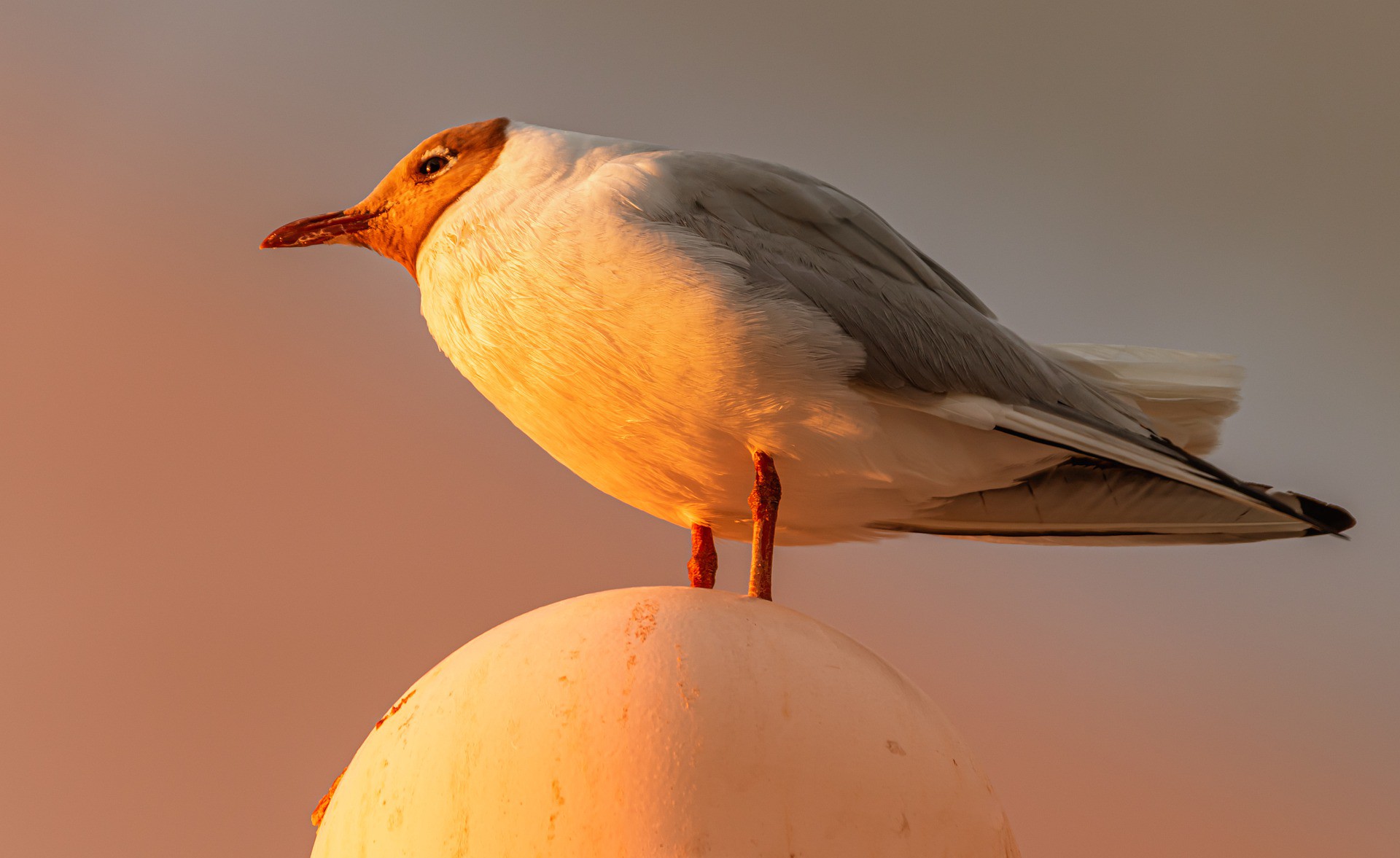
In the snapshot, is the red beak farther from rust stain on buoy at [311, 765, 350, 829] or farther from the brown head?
rust stain on buoy at [311, 765, 350, 829]

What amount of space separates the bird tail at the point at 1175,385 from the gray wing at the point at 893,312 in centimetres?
12

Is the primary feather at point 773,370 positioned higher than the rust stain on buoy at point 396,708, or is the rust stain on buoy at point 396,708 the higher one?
the primary feather at point 773,370

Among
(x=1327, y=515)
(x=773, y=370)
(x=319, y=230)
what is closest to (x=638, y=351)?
(x=773, y=370)

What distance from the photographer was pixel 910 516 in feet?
7.07

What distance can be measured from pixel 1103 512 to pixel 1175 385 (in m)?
0.31

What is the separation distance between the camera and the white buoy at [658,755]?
4.20ft

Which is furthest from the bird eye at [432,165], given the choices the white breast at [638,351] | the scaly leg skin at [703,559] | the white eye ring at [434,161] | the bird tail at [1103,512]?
the bird tail at [1103,512]

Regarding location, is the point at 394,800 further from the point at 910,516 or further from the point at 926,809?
A: the point at 910,516

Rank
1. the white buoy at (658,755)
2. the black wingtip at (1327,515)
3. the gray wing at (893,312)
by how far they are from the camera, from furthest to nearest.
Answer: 1. the black wingtip at (1327,515)
2. the gray wing at (893,312)
3. the white buoy at (658,755)

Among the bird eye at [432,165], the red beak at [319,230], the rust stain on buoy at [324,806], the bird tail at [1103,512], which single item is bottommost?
the rust stain on buoy at [324,806]

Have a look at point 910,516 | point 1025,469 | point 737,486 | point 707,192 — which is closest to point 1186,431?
point 1025,469

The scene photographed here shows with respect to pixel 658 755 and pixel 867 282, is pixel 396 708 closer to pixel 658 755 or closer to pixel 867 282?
pixel 658 755

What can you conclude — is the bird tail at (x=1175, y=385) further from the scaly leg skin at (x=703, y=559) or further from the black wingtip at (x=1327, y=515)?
the scaly leg skin at (x=703, y=559)

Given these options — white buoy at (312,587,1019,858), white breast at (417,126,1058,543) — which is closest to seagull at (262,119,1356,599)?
white breast at (417,126,1058,543)
